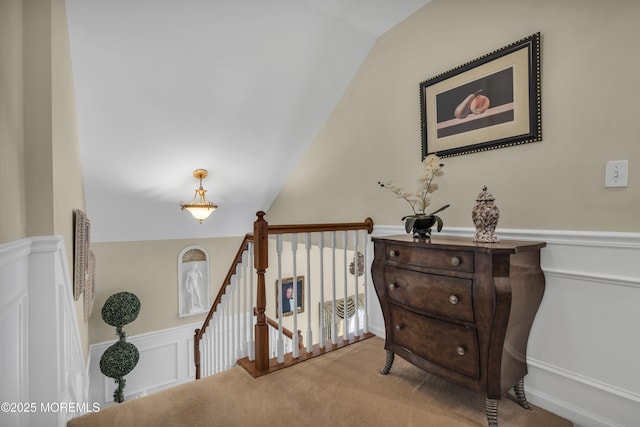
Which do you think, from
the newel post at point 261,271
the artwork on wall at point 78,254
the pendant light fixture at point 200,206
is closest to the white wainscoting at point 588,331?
the newel post at point 261,271

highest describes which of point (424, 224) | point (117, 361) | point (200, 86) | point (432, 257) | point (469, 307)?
point (200, 86)

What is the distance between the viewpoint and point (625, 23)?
1.39 meters

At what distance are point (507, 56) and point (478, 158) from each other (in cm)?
60

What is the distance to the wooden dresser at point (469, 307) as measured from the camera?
4.61 ft

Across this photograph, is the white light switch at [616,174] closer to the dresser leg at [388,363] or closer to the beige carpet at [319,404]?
the beige carpet at [319,404]

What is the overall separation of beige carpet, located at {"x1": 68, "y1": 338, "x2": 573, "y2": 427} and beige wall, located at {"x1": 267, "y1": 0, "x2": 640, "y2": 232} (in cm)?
103

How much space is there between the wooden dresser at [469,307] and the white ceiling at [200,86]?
187 centimetres

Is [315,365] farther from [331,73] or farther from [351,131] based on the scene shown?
[331,73]

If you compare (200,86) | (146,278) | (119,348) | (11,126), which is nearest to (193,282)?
(146,278)

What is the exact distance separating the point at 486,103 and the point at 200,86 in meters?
2.33

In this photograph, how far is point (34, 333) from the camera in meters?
1.39

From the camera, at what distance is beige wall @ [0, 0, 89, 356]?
4.06 feet

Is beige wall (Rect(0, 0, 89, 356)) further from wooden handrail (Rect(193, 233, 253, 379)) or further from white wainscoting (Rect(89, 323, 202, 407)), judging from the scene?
white wainscoting (Rect(89, 323, 202, 407))

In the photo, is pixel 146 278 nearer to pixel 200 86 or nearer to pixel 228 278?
pixel 228 278
